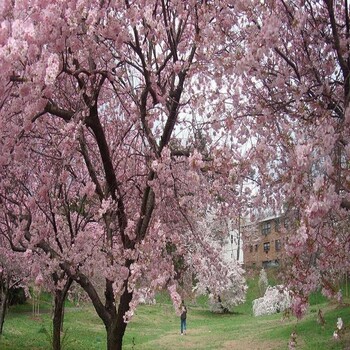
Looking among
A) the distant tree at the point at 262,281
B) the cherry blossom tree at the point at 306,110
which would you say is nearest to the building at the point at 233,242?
the distant tree at the point at 262,281

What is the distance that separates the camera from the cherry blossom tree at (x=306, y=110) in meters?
3.64

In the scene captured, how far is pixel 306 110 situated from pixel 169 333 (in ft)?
64.8

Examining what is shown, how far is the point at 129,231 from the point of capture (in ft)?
20.0

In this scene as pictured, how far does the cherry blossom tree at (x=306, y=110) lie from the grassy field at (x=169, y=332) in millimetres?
5988

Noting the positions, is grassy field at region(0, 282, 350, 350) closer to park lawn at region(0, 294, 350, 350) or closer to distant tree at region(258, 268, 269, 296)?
park lawn at region(0, 294, 350, 350)

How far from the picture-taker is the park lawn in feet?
50.0

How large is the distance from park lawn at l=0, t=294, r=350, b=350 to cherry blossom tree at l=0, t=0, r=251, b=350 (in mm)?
5373

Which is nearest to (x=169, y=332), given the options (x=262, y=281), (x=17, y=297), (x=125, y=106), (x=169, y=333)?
(x=169, y=333)

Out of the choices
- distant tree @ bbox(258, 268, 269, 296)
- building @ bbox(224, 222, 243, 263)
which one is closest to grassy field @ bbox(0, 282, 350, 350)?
building @ bbox(224, 222, 243, 263)

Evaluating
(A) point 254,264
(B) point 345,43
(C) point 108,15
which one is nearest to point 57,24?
(C) point 108,15

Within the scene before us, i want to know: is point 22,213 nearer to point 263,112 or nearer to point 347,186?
point 263,112

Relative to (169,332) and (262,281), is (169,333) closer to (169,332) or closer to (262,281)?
(169,332)

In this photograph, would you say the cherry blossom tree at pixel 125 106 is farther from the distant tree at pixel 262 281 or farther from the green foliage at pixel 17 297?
the distant tree at pixel 262 281

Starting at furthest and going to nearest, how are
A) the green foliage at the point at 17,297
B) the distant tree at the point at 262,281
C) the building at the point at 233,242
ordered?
the distant tree at the point at 262,281
the green foliage at the point at 17,297
the building at the point at 233,242
